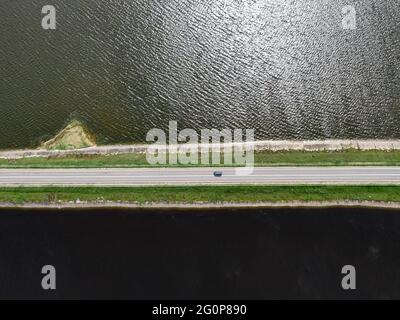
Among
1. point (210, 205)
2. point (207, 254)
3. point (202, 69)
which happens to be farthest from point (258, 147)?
point (207, 254)

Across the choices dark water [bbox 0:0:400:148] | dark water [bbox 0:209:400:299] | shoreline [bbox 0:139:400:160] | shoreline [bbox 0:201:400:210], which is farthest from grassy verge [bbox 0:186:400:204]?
dark water [bbox 0:0:400:148]

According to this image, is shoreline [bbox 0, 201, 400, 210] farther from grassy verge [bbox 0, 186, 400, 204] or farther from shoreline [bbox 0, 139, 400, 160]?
shoreline [bbox 0, 139, 400, 160]

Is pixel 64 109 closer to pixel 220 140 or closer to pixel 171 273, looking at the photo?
pixel 220 140

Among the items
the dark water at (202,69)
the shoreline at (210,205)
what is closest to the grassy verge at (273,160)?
the dark water at (202,69)

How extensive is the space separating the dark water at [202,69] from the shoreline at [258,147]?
54.3 inches

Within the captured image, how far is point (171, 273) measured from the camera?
6312 centimetres

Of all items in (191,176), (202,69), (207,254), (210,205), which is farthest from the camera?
(202,69)

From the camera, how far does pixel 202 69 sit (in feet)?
253

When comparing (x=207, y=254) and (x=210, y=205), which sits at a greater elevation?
(x=210, y=205)

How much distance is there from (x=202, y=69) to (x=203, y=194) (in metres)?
23.0

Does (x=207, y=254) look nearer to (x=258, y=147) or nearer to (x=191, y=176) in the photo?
(x=191, y=176)

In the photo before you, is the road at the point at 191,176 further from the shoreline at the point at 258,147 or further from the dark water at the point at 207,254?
the dark water at the point at 207,254

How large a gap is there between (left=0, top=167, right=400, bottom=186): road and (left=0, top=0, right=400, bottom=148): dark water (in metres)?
6.01

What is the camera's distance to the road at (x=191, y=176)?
69.2 metres
